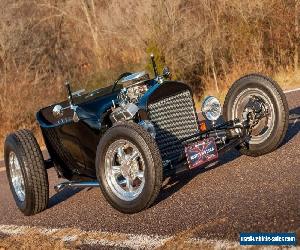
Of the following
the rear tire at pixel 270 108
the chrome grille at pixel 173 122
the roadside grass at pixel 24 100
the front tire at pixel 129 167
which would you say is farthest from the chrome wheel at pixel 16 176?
the roadside grass at pixel 24 100

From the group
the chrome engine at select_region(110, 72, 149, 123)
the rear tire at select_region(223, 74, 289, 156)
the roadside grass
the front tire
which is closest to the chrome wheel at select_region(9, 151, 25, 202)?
the chrome engine at select_region(110, 72, 149, 123)

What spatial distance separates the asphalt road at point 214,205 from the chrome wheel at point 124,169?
0.24 m

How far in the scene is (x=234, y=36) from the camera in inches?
944

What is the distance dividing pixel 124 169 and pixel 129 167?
0.06 meters

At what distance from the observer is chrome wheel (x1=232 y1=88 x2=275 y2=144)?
21.9ft

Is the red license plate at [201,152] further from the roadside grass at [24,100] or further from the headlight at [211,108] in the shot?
the roadside grass at [24,100]

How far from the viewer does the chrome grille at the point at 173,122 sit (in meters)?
6.19

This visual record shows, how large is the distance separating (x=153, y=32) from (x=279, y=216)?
22.1 metres

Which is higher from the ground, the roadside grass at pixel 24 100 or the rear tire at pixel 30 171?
the rear tire at pixel 30 171

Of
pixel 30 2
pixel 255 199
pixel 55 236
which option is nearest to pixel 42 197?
pixel 55 236

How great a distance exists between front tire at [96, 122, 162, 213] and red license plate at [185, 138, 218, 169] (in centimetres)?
49

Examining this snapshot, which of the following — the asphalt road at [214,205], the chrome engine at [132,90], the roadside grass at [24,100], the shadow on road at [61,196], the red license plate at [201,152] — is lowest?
the roadside grass at [24,100]

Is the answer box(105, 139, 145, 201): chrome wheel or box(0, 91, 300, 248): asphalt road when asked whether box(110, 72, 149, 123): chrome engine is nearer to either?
box(105, 139, 145, 201): chrome wheel

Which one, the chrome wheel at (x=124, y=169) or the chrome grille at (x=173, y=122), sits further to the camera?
the chrome grille at (x=173, y=122)
